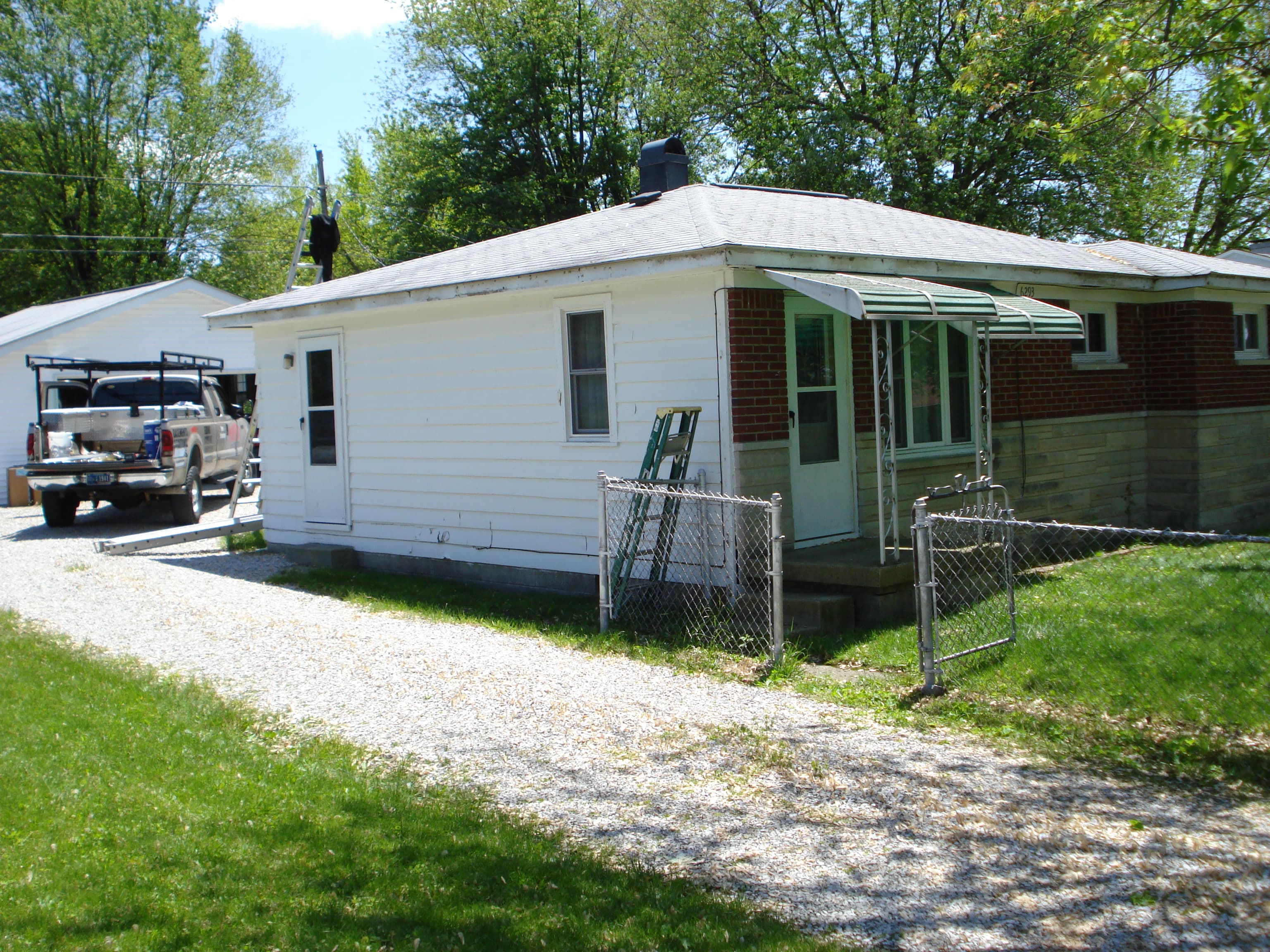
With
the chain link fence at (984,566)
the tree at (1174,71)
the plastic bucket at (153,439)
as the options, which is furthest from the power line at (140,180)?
the chain link fence at (984,566)

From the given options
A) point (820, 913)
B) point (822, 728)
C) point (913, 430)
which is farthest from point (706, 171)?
point (820, 913)

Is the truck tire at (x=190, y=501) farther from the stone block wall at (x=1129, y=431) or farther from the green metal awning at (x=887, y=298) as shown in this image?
the green metal awning at (x=887, y=298)

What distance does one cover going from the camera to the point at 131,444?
1625cm

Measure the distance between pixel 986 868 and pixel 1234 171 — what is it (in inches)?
217

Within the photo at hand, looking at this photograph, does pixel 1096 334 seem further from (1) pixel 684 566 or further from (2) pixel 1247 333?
(1) pixel 684 566

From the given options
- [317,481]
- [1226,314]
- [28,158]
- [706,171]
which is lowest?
[317,481]

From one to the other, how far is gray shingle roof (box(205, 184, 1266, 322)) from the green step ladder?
1337 mm

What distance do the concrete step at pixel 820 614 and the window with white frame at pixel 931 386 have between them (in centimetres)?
240

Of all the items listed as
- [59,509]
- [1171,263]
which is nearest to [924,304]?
[1171,263]

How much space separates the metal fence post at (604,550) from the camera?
332 inches

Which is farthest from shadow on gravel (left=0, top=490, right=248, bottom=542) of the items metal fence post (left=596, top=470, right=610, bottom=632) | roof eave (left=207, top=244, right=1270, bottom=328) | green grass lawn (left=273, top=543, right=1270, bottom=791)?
metal fence post (left=596, top=470, right=610, bottom=632)

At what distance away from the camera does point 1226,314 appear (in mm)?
13336

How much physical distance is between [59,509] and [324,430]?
20.8 ft

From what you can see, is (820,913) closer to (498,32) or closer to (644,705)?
(644,705)
